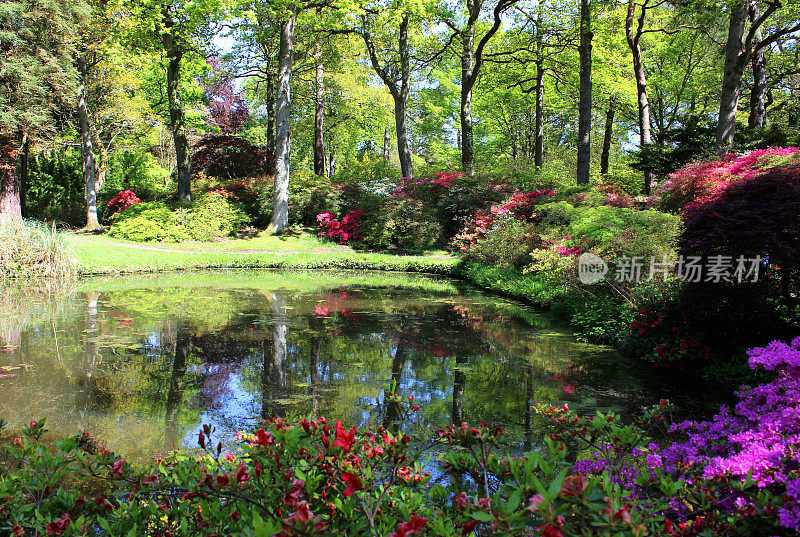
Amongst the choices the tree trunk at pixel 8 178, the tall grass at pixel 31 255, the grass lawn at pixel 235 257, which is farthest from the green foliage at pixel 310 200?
the tall grass at pixel 31 255

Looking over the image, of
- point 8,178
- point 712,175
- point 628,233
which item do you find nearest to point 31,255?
point 8,178

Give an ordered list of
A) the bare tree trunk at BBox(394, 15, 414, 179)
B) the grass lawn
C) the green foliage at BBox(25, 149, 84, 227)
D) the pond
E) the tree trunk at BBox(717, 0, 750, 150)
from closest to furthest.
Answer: the pond, the tree trunk at BBox(717, 0, 750, 150), the grass lawn, the bare tree trunk at BBox(394, 15, 414, 179), the green foliage at BBox(25, 149, 84, 227)

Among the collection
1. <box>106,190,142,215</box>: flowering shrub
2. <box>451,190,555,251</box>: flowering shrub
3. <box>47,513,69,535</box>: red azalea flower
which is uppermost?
<box>106,190,142,215</box>: flowering shrub

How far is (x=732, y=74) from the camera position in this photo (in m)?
12.0

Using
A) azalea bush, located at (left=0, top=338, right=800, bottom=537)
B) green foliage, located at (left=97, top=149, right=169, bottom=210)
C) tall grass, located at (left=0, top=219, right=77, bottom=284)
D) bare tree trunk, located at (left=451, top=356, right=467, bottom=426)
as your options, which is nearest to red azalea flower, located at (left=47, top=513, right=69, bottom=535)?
azalea bush, located at (left=0, top=338, right=800, bottom=537)

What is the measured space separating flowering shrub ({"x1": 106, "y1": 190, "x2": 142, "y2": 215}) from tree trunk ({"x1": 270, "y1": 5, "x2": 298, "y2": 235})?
Answer: 7.86m

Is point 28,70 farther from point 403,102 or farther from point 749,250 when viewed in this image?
point 749,250

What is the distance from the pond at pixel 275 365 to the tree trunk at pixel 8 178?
828cm

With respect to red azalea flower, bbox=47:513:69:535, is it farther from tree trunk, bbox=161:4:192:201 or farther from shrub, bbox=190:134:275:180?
shrub, bbox=190:134:275:180

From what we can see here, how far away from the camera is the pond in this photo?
408 centimetres

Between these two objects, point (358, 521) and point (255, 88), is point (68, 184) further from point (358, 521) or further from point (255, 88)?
point (358, 521)

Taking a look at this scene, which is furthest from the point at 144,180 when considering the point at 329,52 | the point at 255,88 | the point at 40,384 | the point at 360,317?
the point at 40,384

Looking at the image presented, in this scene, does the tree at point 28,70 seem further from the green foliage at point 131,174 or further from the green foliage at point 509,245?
the green foliage at point 509,245

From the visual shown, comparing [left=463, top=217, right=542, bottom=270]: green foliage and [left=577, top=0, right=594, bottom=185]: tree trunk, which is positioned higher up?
[left=577, top=0, right=594, bottom=185]: tree trunk
